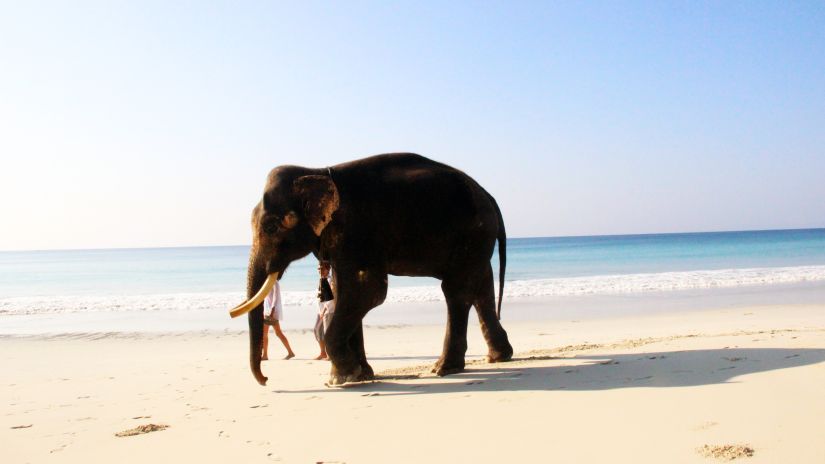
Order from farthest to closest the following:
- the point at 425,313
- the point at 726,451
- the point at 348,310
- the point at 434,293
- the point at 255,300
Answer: the point at 434,293, the point at 425,313, the point at 348,310, the point at 255,300, the point at 726,451

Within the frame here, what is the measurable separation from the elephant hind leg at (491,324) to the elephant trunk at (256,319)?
2640 mm

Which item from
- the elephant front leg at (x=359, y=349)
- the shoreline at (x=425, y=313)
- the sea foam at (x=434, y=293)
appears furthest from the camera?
the sea foam at (x=434, y=293)

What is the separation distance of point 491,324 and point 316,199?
9.16 feet

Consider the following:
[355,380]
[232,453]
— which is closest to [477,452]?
[232,453]

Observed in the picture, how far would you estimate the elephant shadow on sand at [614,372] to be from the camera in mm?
6168

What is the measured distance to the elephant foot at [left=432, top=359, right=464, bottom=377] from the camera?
24.0 ft

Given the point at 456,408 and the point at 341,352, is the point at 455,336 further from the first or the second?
the point at 456,408

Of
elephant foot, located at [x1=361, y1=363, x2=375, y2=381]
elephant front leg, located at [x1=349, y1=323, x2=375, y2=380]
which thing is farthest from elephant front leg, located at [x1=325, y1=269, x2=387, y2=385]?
elephant front leg, located at [x1=349, y1=323, x2=375, y2=380]

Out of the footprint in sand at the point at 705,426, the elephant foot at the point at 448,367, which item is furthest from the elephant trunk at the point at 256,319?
the footprint in sand at the point at 705,426

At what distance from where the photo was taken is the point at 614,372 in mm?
6734

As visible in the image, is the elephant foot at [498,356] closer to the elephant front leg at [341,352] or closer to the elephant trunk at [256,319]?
the elephant front leg at [341,352]

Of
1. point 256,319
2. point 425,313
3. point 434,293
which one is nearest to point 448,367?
point 256,319

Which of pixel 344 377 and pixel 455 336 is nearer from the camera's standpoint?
pixel 344 377

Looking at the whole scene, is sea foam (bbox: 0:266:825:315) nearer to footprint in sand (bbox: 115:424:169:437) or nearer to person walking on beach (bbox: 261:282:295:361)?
person walking on beach (bbox: 261:282:295:361)
